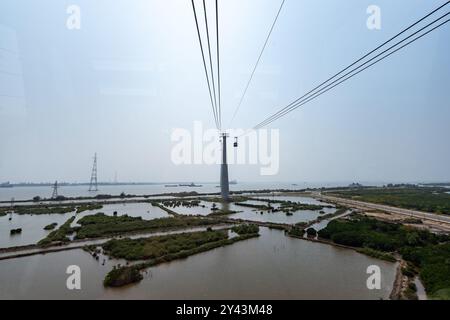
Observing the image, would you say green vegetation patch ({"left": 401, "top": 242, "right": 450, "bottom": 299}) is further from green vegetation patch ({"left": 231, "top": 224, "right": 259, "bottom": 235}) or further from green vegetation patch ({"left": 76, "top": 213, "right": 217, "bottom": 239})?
green vegetation patch ({"left": 76, "top": 213, "right": 217, "bottom": 239})

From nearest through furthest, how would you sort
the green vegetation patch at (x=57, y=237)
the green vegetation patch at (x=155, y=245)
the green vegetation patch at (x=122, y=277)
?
the green vegetation patch at (x=122, y=277), the green vegetation patch at (x=155, y=245), the green vegetation patch at (x=57, y=237)

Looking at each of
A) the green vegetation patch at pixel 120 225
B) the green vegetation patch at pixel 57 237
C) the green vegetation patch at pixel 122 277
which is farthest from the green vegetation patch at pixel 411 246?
the green vegetation patch at pixel 57 237

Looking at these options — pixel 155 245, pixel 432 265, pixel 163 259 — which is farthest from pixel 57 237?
pixel 432 265

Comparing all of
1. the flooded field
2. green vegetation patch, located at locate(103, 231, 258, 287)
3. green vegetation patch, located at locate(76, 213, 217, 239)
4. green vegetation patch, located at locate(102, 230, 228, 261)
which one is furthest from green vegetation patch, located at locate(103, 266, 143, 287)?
green vegetation patch, located at locate(76, 213, 217, 239)

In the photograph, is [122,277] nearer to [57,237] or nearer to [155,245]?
[155,245]

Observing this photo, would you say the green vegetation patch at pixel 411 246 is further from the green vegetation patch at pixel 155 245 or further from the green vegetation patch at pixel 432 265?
the green vegetation patch at pixel 155 245

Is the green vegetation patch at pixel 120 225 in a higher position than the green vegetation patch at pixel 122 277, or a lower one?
lower

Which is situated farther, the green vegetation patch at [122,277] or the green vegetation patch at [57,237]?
the green vegetation patch at [57,237]

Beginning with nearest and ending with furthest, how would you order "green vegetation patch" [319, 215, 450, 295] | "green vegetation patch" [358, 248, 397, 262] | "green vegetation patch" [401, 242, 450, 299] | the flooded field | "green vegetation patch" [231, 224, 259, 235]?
the flooded field, "green vegetation patch" [401, 242, 450, 299], "green vegetation patch" [319, 215, 450, 295], "green vegetation patch" [358, 248, 397, 262], "green vegetation patch" [231, 224, 259, 235]
